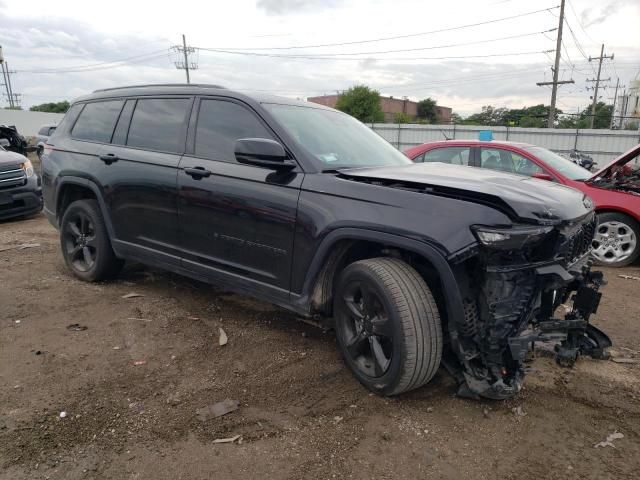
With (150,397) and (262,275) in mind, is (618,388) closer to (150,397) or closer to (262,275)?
(262,275)

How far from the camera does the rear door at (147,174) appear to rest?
13.0 ft

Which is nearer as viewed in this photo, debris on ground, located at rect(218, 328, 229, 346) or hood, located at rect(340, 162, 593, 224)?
hood, located at rect(340, 162, 593, 224)

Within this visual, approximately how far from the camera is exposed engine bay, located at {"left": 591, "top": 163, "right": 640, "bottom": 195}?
5.96 meters

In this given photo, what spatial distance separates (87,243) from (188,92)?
6.29 ft

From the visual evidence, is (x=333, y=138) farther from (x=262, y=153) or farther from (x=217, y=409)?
(x=217, y=409)

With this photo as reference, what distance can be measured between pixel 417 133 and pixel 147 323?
2654 cm

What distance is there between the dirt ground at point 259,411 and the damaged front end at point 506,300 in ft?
0.92

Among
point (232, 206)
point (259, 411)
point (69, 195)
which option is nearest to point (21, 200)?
point (69, 195)

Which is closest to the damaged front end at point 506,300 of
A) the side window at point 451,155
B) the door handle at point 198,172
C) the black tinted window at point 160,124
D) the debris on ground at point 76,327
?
the door handle at point 198,172

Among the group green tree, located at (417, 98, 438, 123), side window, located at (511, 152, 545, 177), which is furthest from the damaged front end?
green tree, located at (417, 98, 438, 123)

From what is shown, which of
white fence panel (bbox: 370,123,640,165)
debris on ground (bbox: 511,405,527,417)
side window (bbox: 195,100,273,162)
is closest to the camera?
debris on ground (bbox: 511,405,527,417)

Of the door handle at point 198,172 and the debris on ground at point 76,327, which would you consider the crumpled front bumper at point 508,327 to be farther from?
the debris on ground at point 76,327

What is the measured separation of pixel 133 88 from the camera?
455cm

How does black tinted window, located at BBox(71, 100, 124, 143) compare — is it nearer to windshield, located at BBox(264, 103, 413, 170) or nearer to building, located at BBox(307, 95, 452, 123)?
windshield, located at BBox(264, 103, 413, 170)
